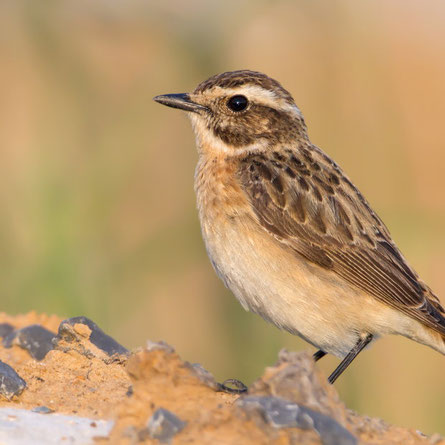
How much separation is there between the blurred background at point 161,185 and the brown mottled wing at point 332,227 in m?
1.76

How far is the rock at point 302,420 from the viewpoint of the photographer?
4.30m

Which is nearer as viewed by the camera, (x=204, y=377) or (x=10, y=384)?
(x=204, y=377)

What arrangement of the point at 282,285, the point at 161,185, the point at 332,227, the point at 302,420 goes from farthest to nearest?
the point at 161,185 → the point at 332,227 → the point at 282,285 → the point at 302,420

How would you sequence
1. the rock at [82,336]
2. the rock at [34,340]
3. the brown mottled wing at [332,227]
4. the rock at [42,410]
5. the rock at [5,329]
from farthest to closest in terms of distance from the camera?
1. the rock at [5,329]
2. the brown mottled wing at [332,227]
3. the rock at [34,340]
4. the rock at [82,336]
5. the rock at [42,410]

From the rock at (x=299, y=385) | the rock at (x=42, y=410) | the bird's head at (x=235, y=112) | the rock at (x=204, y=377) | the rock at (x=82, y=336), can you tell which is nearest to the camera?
the rock at (x=299, y=385)

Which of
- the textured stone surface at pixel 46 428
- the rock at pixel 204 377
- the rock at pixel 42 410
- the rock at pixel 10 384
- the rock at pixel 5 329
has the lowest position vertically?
the rock at pixel 5 329

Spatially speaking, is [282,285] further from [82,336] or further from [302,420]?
[302,420]

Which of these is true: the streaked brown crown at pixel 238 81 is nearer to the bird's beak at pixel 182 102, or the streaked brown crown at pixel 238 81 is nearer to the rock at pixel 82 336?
the bird's beak at pixel 182 102

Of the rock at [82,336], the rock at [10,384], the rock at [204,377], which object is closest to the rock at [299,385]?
the rock at [204,377]

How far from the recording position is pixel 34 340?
668 cm

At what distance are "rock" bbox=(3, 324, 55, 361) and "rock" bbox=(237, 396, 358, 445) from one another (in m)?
2.51

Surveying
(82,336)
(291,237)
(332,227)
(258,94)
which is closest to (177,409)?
(82,336)

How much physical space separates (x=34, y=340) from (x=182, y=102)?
7.25ft

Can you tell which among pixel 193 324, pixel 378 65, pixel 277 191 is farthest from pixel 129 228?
pixel 277 191
